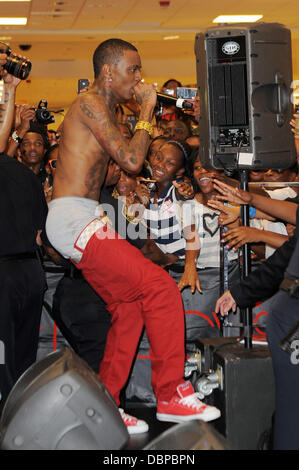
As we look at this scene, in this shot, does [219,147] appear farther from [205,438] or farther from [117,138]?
[205,438]

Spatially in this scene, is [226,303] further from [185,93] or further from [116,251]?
[185,93]

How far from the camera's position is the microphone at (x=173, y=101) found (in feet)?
11.0

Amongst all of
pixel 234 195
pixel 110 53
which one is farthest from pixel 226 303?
pixel 110 53

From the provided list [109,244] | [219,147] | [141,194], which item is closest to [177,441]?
[109,244]

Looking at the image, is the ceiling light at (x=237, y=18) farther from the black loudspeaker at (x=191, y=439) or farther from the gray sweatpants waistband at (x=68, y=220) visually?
the black loudspeaker at (x=191, y=439)

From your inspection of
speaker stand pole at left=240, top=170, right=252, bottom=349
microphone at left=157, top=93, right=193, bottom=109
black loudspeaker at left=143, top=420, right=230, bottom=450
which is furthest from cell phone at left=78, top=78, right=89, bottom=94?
black loudspeaker at left=143, top=420, right=230, bottom=450

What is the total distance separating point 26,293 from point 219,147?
1.18 meters

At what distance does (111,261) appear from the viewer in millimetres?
2836

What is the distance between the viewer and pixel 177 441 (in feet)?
6.05

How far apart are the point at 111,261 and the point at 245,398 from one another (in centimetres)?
84

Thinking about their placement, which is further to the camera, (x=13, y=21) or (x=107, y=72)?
(x=13, y=21)

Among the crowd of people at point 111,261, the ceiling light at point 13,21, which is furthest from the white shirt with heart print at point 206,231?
the ceiling light at point 13,21

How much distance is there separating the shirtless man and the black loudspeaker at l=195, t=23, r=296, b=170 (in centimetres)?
32

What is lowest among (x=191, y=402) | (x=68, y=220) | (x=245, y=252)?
(x=191, y=402)
